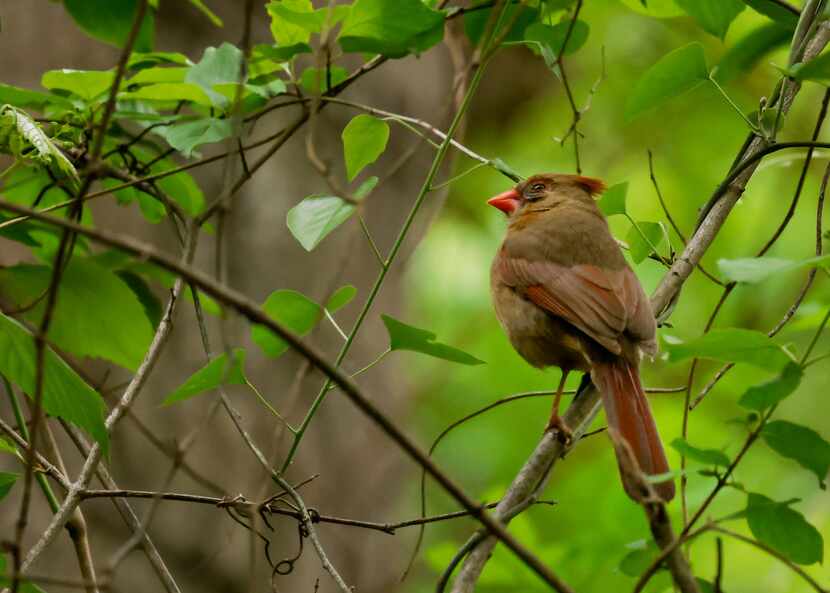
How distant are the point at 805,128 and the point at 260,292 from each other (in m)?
4.14

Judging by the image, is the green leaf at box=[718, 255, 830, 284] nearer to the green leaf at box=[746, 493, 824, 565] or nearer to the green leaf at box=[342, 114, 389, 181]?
the green leaf at box=[746, 493, 824, 565]

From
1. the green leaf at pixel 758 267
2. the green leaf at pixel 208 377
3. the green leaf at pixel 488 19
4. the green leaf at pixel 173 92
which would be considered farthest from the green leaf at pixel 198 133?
the green leaf at pixel 758 267

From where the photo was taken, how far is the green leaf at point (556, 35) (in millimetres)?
2730

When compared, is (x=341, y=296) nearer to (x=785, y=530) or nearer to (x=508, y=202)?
(x=785, y=530)

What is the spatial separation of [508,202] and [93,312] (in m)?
2.24

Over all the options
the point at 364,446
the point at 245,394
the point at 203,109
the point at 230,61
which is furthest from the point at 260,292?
the point at 230,61

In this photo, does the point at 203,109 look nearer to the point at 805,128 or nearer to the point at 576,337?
the point at 576,337

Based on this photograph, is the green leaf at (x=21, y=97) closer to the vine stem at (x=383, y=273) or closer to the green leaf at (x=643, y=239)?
the vine stem at (x=383, y=273)

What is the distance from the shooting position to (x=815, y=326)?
6.89 ft

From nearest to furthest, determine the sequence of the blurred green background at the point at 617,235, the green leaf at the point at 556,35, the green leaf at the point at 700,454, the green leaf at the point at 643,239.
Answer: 1. the green leaf at the point at 700,454
2. the green leaf at the point at 556,35
3. the green leaf at the point at 643,239
4. the blurred green background at the point at 617,235

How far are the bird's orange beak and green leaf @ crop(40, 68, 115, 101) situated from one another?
2.05 m

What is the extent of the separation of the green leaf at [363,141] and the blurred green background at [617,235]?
3627mm

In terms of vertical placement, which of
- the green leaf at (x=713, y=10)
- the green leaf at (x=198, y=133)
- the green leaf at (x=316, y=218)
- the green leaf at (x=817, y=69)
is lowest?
the green leaf at (x=316, y=218)

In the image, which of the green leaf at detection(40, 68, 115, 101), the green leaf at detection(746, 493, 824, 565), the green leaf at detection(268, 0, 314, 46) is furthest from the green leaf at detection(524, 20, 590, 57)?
the green leaf at detection(746, 493, 824, 565)
